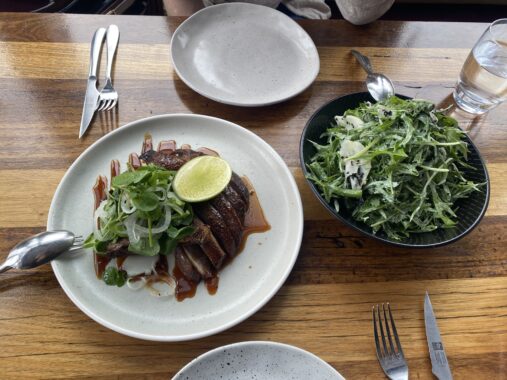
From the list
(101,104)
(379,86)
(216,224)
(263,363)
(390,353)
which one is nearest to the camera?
(263,363)

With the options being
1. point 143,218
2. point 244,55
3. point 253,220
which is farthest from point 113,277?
point 244,55

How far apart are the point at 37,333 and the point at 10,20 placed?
158cm

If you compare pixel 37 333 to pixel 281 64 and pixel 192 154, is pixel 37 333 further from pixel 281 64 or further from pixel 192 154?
pixel 281 64

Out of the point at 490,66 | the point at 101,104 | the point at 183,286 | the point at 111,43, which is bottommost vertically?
the point at 183,286

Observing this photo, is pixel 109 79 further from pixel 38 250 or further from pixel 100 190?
pixel 38 250

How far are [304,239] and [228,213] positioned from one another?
1.03 feet

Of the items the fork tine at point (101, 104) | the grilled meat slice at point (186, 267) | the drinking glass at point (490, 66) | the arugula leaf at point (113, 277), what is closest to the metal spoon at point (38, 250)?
the arugula leaf at point (113, 277)

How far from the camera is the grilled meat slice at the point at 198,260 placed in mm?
1318

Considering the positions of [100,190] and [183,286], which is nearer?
[183,286]

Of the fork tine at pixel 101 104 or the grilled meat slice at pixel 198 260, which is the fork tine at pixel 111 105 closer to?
the fork tine at pixel 101 104

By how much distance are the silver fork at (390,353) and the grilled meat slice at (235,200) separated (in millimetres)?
554

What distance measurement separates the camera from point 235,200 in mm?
1397

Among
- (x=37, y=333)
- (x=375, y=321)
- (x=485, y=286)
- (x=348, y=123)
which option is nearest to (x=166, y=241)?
(x=37, y=333)

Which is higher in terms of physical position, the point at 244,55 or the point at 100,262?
the point at 244,55
